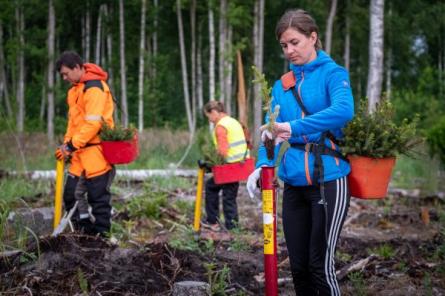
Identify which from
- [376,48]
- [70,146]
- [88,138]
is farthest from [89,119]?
[376,48]

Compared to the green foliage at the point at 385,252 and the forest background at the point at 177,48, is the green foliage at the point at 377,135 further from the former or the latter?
the forest background at the point at 177,48

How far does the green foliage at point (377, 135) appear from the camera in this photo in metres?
3.61

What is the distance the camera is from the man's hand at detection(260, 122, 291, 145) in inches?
128

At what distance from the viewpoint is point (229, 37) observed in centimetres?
2480

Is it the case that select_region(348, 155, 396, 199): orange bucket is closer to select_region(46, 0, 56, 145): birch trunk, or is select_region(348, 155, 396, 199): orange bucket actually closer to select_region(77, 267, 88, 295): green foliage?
select_region(77, 267, 88, 295): green foliage

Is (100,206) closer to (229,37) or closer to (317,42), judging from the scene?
(317,42)

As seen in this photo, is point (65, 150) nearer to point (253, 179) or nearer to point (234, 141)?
point (234, 141)

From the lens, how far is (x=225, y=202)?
7902 millimetres

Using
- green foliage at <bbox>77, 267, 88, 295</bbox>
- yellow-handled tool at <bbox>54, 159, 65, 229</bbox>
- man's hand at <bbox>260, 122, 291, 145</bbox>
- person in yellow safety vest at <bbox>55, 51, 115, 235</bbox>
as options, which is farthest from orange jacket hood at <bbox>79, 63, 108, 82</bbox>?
man's hand at <bbox>260, 122, 291, 145</bbox>

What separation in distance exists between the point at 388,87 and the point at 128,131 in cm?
2953

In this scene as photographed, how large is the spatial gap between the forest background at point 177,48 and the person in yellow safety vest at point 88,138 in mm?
15323

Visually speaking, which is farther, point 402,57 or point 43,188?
point 402,57

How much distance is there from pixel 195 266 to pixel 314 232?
1893 millimetres

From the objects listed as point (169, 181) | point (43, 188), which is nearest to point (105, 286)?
point (43, 188)
